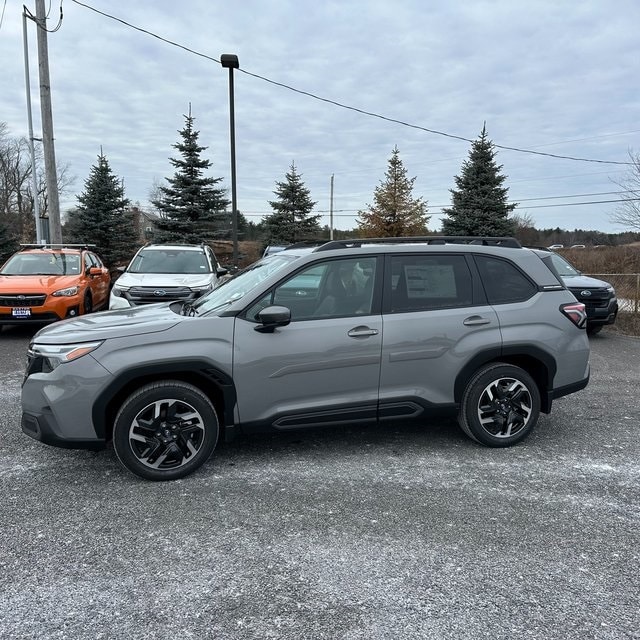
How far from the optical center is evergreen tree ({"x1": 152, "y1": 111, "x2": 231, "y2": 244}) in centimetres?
2697

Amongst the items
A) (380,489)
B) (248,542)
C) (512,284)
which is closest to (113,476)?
(248,542)

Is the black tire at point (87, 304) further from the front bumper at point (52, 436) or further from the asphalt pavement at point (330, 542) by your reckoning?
the front bumper at point (52, 436)

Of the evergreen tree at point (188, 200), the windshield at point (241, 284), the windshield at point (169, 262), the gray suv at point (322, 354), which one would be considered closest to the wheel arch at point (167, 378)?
the gray suv at point (322, 354)

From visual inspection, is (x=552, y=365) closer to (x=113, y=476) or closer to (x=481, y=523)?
(x=481, y=523)

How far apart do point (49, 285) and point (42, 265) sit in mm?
1322

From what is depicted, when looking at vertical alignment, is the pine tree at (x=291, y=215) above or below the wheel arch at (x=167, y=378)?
above

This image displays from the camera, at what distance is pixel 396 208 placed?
3350 cm

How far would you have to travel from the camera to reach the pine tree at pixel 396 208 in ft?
110

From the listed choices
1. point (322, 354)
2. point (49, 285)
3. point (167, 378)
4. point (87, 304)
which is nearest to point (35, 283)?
point (49, 285)

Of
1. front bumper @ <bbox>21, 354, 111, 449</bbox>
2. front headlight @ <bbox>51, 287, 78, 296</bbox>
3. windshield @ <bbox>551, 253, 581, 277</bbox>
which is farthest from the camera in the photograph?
windshield @ <bbox>551, 253, 581, 277</bbox>

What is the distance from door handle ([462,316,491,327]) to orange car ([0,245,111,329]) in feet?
23.5

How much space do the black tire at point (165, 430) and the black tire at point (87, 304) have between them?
6625 millimetres

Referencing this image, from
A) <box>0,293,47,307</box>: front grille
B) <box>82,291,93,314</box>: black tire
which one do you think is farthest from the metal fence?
<box>0,293,47,307</box>: front grille

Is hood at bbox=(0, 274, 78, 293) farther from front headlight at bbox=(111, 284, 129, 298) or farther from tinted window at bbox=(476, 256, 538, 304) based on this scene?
tinted window at bbox=(476, 256, 538, 304)
